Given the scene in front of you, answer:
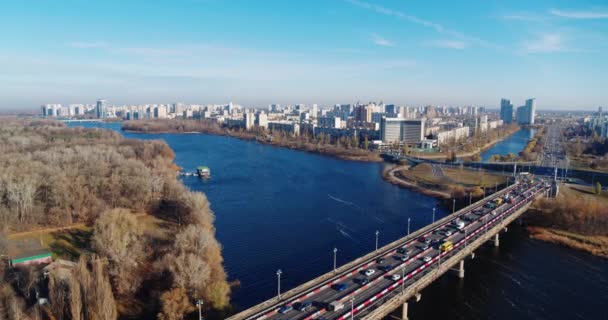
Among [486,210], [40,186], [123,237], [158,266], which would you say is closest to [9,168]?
[40,186]

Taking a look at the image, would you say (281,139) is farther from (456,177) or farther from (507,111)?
(507,111)

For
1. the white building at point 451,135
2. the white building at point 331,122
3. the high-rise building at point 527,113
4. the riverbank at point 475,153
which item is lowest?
the riverbank at point 475,153

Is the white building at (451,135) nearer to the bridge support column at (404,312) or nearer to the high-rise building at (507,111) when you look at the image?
the bridge support column at (404,312)

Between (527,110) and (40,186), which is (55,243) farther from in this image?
(527,110)

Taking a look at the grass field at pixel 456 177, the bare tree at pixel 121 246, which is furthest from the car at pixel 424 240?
the grass field at pixel 456 177

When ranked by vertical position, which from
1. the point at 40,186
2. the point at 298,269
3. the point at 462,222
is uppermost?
the point at 40,186

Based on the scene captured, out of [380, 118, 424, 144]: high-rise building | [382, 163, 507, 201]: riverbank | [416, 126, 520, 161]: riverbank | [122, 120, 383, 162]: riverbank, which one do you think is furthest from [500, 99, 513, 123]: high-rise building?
[382, 163, 507, 201]: riverbank
